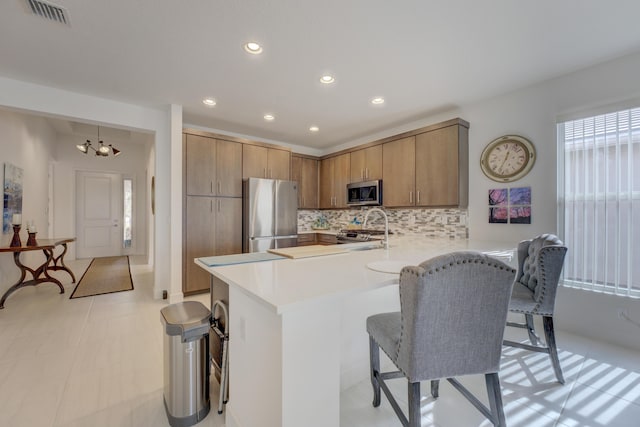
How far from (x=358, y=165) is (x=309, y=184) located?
44.6 inches

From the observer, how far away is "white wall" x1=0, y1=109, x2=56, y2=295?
354 cm

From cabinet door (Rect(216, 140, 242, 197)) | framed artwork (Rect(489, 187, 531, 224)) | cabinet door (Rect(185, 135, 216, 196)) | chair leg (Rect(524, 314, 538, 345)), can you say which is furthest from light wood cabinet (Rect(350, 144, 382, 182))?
chair leg (Rect(524, 314, 538, 345))

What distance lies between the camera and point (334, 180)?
4.85 metres

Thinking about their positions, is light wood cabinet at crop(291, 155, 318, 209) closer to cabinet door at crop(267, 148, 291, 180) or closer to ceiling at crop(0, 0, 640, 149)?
cabinet door at crop(267, 148, 291, 180)

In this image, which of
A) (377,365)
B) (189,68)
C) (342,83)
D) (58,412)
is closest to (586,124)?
(342,83)

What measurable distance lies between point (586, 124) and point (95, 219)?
9067 millimetres

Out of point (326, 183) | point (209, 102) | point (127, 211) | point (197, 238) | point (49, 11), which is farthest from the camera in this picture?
point (127, 211)

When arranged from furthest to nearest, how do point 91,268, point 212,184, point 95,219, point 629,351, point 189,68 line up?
point 95,219 < point 91,268 < point 212,184 < point 189,68 < point 629,351

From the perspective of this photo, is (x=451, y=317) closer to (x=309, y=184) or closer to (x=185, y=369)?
(x=185, y=369)

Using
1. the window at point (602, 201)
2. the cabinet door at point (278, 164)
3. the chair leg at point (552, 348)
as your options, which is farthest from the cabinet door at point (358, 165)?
the chair leg at point (552, 348)

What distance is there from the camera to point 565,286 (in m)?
2.58

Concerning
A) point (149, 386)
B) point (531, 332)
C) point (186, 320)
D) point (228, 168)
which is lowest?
point (149, 386)

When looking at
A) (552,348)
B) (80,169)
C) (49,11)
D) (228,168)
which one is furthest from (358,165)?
(80,169)

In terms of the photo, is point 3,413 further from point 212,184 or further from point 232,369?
point 212,184
